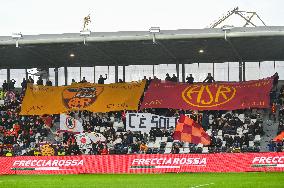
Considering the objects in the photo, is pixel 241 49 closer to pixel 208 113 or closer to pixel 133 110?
pixel 208 113

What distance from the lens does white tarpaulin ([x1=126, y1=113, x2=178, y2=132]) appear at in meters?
40.5

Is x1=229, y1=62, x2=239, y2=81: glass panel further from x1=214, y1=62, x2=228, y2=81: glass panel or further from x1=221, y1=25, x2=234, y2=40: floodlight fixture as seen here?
x1=221, y1=25, x2=234, y2=40: floodlight fixture

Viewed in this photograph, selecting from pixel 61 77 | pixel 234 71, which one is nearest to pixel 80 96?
pixel 61 77

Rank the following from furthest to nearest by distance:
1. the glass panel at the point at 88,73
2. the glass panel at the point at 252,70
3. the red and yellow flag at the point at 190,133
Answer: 1. the glass panel at the point at 88,73
2. the glass panel at the point at 252,70
3. the red and yellow flag at the point at 190,133

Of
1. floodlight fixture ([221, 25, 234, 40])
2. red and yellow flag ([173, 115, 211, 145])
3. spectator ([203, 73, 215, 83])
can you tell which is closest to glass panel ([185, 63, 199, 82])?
spectator ([203, 73, 215, 83])

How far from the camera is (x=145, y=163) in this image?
31562 millimetres

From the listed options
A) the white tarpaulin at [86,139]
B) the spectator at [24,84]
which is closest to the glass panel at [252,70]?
the white tarpaulin at [86,139]

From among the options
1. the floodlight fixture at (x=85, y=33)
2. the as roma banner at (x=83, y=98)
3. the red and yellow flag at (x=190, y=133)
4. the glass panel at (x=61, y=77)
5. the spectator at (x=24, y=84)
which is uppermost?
the floodlight fixture at (x=85, y=33)

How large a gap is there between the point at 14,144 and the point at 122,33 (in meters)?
12.0

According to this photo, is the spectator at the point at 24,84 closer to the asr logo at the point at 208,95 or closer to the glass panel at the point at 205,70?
the asr logo at the point at 208,95

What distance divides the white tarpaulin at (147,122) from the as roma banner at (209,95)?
2.92 metres

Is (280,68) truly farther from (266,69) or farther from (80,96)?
(80,96)

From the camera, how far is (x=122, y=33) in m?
38.6

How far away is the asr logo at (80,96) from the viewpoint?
150 ft
